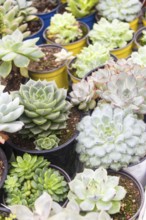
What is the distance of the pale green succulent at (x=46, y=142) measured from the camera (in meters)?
1.55

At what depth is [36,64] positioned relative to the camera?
6.66ft

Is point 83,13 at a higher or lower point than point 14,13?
lower

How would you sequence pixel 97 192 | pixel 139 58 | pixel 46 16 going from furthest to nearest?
pixel 46 16
pixel 139 58
pixel 97 192

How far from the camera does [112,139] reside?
57.5 inches

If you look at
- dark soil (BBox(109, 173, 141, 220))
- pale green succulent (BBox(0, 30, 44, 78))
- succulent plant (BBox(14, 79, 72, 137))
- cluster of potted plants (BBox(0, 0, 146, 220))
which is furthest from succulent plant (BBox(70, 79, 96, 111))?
dark soil (BBox(109, 173, 141, 220))

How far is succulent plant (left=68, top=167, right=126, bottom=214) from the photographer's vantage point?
133 centimetres

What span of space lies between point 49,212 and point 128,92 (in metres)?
0.59

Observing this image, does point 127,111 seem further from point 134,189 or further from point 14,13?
point 14,13

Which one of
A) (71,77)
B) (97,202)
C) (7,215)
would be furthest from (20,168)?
(71,77)

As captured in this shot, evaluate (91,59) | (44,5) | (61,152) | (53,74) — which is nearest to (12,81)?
(53,74)

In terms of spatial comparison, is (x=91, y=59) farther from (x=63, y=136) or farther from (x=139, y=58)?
(x=63, y=136)

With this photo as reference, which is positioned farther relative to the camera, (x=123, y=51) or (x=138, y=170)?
(x=123, y=51)

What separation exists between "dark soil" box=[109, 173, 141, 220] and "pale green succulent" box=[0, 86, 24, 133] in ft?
1.38

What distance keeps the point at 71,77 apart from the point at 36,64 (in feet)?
0.64
